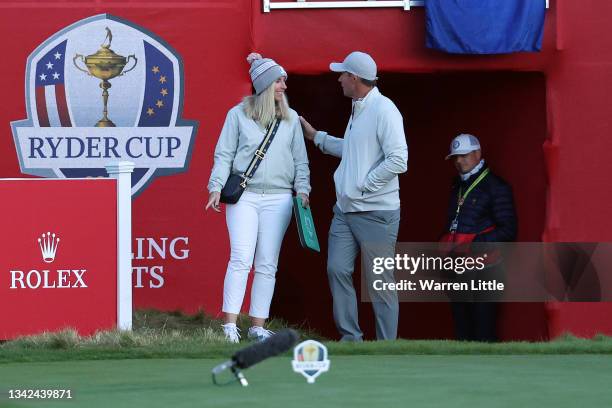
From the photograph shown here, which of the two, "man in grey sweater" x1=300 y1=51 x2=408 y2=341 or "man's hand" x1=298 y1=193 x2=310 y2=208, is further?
"man's hand" x1=298 y1=193 x2=310 y2=208

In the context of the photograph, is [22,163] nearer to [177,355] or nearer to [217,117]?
[217,117]

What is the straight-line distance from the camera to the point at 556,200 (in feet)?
34.4

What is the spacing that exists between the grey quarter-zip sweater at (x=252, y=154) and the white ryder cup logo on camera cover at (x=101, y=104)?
132cm

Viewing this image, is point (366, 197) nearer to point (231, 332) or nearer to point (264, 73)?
point (264, 73)

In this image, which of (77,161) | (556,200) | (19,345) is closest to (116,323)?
(19,345)

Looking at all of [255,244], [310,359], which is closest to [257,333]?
[255,244]

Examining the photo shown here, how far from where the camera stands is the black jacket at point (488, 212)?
11055 millimetres

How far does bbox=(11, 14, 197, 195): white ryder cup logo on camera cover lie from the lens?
10.4m

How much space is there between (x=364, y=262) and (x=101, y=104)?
265cm

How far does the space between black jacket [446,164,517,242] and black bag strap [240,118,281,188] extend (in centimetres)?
247

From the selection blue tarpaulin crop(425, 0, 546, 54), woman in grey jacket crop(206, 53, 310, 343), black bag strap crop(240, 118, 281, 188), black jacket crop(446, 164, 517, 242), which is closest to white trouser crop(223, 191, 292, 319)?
woman in grey jacket crop(206, 53, 310, 343)

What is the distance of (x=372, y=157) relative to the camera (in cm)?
909

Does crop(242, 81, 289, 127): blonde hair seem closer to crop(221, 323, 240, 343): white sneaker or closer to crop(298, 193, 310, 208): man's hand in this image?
crop(298, 193, 310, 208): man's hand

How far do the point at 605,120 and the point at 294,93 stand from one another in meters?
3.27
